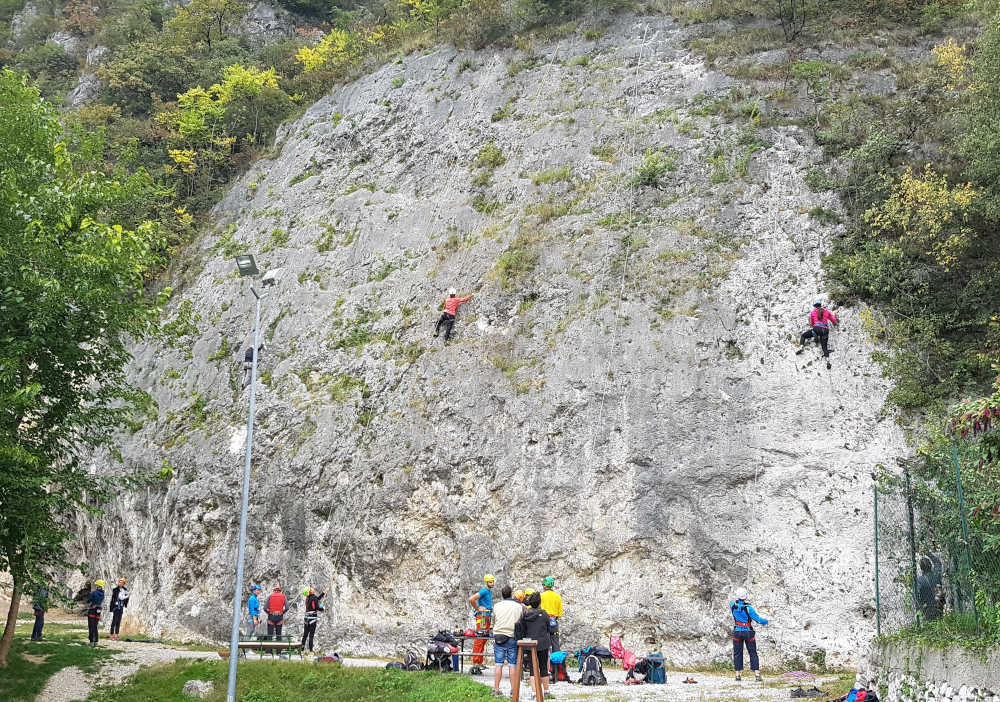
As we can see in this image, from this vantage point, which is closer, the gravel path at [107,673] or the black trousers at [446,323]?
the gravel path at [107,673]

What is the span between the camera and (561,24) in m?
31.7

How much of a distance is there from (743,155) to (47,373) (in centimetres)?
1881

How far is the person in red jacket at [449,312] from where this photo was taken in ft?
71.6

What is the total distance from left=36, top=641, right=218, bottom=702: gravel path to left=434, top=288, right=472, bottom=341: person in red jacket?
32.0ft

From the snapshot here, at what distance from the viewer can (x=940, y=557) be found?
1057 centimetres

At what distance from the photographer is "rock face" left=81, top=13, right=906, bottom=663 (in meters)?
16.6

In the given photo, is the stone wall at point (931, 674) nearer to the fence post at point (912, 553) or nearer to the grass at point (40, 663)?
the fence post at point (912, 553)

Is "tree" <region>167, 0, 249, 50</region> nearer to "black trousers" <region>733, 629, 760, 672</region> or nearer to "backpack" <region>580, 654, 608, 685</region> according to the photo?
"backpack" <region>580, 654, 608, 685</region>

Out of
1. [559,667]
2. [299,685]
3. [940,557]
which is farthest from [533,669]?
[299,685]

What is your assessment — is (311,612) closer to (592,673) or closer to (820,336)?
(592,673)

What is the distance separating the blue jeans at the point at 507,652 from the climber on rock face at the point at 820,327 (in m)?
10.8

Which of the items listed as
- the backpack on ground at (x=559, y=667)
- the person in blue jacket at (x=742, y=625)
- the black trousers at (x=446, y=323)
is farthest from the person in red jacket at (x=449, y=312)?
the person in blue jacket at (x=742, y=625)

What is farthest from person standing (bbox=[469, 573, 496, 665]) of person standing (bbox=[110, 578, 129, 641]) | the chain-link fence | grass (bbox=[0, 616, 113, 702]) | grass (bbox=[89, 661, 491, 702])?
person standing (bbox=[110, 578, 129, 641])

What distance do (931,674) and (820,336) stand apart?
10.4 metres
